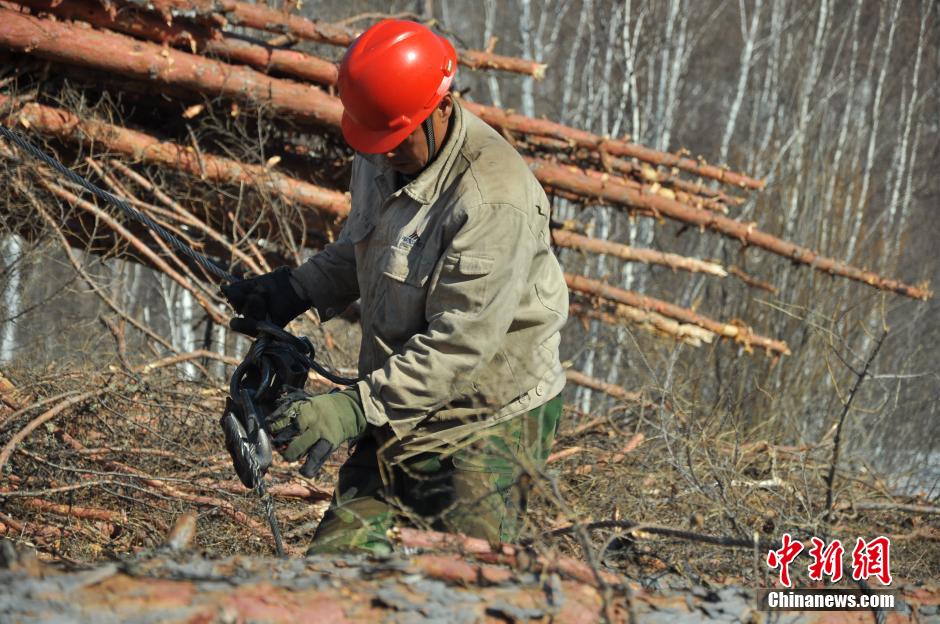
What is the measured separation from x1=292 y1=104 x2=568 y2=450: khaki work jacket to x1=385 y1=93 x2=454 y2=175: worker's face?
33mm

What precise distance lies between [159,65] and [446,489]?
166 inches

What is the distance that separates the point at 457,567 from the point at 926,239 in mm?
20040

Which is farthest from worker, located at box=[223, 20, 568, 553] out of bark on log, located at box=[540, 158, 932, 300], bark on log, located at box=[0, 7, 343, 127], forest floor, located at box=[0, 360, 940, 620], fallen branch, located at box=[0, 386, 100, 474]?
bark on log, located at box=[540, 158, 932, 300]

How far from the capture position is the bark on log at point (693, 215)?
7.13 meters

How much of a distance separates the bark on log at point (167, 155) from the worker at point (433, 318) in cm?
347

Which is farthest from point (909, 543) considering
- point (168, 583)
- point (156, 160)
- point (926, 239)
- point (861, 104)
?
point (926, 239)

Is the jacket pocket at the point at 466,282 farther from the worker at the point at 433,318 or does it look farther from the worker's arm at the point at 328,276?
the worker's arm at the point at 328,276

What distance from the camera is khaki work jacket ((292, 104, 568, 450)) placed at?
2.77 meters

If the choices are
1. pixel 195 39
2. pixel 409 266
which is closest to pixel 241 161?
pixel 195 39

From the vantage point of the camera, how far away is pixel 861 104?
17578mm

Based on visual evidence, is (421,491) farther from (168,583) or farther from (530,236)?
(168,583)

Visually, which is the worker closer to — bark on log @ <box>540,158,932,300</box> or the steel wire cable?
the steel wire cable

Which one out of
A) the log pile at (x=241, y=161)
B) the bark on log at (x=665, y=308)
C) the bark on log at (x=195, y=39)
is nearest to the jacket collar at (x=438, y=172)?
the bark on log at (x=195, y=39)

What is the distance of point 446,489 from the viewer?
292cm
